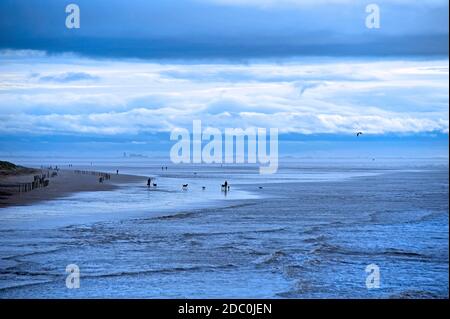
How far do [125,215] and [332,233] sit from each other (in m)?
12.7

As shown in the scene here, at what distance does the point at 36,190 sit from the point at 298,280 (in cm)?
4251

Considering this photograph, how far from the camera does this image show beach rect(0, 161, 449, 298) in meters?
21.4

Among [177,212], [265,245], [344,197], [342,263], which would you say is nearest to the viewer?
[342,263]

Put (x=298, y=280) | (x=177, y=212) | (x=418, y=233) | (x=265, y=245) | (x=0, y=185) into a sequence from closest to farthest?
1. (x=298, y=280)
2. (x=265, y=245)
3. (x=418, y=233)
4. (x=177, y=212)
5. (x=0, y=185)

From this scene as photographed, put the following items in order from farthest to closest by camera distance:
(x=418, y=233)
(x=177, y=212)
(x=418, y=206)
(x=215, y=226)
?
(x=418, y=206) → (x=177, y=212) → (x=215, y=226) → (x=418, y=233)

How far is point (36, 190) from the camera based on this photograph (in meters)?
61.1

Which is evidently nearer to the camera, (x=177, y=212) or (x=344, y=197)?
(x=177, y=212)

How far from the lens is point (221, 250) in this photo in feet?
90.4

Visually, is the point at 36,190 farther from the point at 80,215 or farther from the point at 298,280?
the point at 298,280

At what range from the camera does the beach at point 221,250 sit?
21.4 metres

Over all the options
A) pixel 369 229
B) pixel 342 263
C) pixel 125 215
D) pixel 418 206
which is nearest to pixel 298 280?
pixel 342 263

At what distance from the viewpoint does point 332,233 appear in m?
33.4
